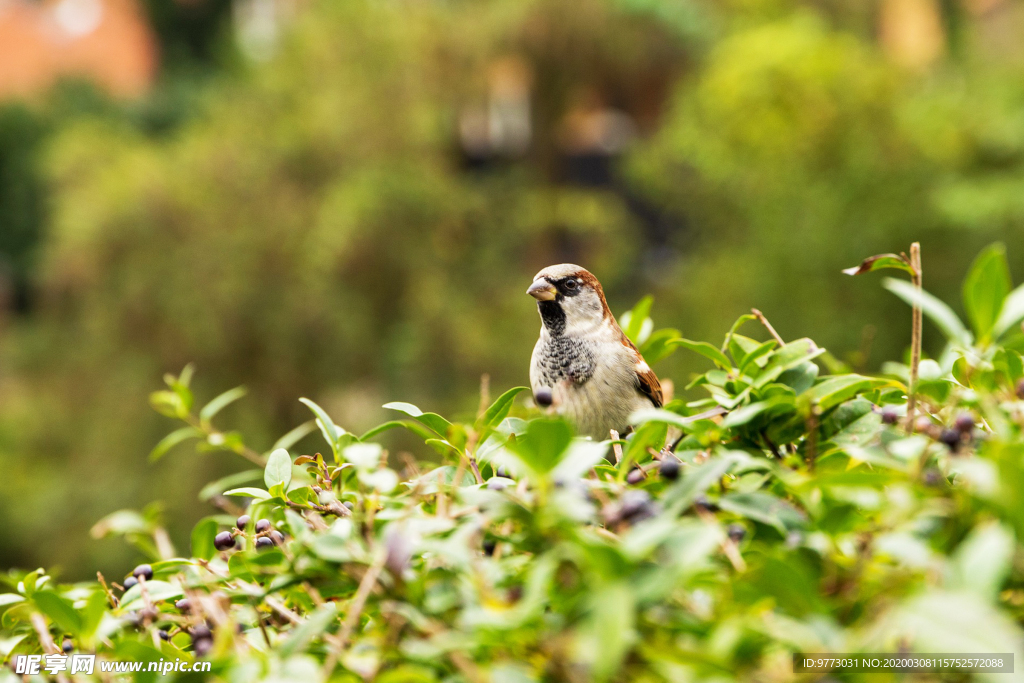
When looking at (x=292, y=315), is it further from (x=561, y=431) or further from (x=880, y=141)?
(x=561, y=431)

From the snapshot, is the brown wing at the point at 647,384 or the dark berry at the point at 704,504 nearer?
the dark berry at the point at 704,504

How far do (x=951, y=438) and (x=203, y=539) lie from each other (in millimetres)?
815

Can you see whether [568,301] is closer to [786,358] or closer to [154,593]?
[786,358]

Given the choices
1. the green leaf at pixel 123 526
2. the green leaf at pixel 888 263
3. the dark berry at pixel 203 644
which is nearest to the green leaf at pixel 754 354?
the green leaf at pixel 888 263

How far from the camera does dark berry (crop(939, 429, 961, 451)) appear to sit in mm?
607

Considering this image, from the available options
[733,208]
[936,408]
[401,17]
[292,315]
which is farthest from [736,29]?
[936,408]

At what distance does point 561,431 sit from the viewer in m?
0.58

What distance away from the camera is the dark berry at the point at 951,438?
1.99 ft

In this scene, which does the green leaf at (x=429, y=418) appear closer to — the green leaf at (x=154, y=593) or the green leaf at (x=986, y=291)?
the green leaf at (x=154, y=593)

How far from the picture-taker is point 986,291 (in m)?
0.66

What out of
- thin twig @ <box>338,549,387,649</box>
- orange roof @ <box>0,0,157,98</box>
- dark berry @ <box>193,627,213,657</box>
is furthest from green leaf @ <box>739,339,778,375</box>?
orange roof @ <box>0,0,157,98</box>

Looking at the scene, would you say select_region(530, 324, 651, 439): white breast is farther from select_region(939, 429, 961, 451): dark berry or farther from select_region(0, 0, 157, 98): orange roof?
select_region(0, 0, 157, 98): orange roof

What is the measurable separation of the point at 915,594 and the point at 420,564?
1.18 ft

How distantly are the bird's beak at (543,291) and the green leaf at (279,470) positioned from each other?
2.37 feet
